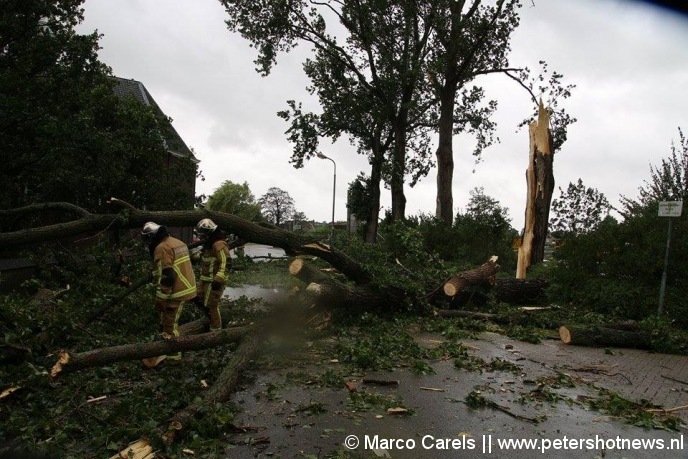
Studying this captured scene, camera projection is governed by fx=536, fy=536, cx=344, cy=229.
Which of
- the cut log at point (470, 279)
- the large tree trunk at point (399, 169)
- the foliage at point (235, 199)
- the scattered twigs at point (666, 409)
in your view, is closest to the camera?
the scattered twigs at point (666, 409)

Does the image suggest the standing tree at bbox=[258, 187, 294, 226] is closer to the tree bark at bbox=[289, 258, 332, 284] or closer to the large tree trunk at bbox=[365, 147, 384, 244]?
the large tree trunk at bbox=[365, 147, 384, 244]

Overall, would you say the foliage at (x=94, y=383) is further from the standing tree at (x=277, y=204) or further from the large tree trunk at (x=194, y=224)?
the standing tree at (x=277, y=204)

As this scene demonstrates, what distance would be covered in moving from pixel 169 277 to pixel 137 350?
4.18 feet

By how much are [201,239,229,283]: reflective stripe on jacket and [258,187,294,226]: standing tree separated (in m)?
83.0

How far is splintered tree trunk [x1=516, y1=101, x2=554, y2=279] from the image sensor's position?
49.2 ft

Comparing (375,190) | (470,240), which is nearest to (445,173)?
(470,240)

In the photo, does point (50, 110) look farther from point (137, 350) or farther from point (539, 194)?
point (539, 194)

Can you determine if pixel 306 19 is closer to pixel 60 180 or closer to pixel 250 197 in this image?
pixel 60 180

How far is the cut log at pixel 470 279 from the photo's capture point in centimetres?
980

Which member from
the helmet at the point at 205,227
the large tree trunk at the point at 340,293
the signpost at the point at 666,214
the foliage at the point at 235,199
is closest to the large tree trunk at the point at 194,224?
the helmet at the point at 205,227

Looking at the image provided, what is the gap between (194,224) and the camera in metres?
7.20

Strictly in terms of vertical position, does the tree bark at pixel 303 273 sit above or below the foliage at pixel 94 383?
above

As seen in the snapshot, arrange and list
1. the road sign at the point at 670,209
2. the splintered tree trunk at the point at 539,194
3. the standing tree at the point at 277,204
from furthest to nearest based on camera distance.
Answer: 1. the standing tree at the point at 277,204
2. the splintered tree trunk at the point at 539,194
3. the road sign at the point at 670,209

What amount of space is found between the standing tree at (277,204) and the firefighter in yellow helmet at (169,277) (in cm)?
8401
